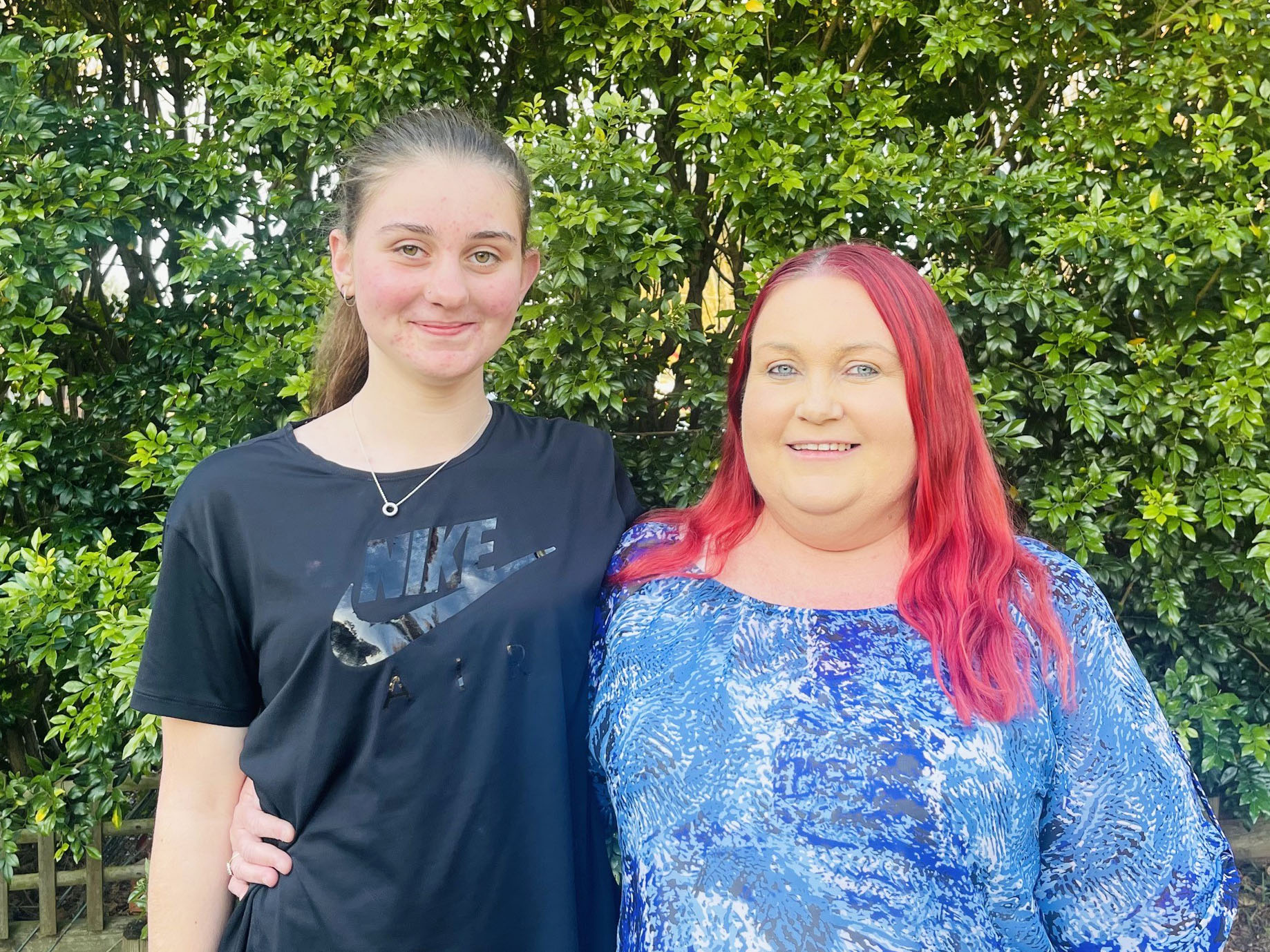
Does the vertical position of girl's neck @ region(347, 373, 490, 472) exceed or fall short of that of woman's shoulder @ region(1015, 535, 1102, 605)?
it exceeds it

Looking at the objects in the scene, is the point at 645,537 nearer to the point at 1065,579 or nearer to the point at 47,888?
the point at 1065,579

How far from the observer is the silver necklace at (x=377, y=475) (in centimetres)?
174

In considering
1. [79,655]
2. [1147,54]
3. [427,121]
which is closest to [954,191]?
[1147,54]

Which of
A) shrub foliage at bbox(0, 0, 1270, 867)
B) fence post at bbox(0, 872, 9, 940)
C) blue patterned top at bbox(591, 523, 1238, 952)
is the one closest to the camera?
blue patterned top at bbox(591, 523, 1238, 952)

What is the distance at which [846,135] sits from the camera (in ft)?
9.34

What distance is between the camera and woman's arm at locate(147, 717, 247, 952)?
1760mm

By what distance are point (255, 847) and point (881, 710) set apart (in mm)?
1091

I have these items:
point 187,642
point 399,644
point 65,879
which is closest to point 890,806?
point 399,644

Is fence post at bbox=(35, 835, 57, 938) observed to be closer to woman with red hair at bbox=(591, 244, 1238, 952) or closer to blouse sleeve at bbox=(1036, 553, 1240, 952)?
woman with red hair at bbox=(591, 244, 1238, 952)

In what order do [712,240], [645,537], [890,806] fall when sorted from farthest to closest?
[712,240] → [645,537] → [890,806]

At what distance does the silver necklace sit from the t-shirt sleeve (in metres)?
0.31

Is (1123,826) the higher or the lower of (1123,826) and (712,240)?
the lower

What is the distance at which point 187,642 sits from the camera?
5.52 feet

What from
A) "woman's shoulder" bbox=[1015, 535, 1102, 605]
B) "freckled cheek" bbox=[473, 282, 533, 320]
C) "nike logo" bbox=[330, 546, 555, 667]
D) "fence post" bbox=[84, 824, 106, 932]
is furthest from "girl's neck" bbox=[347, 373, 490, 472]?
"fence post" bbox=[84, 824, 106, 932]
